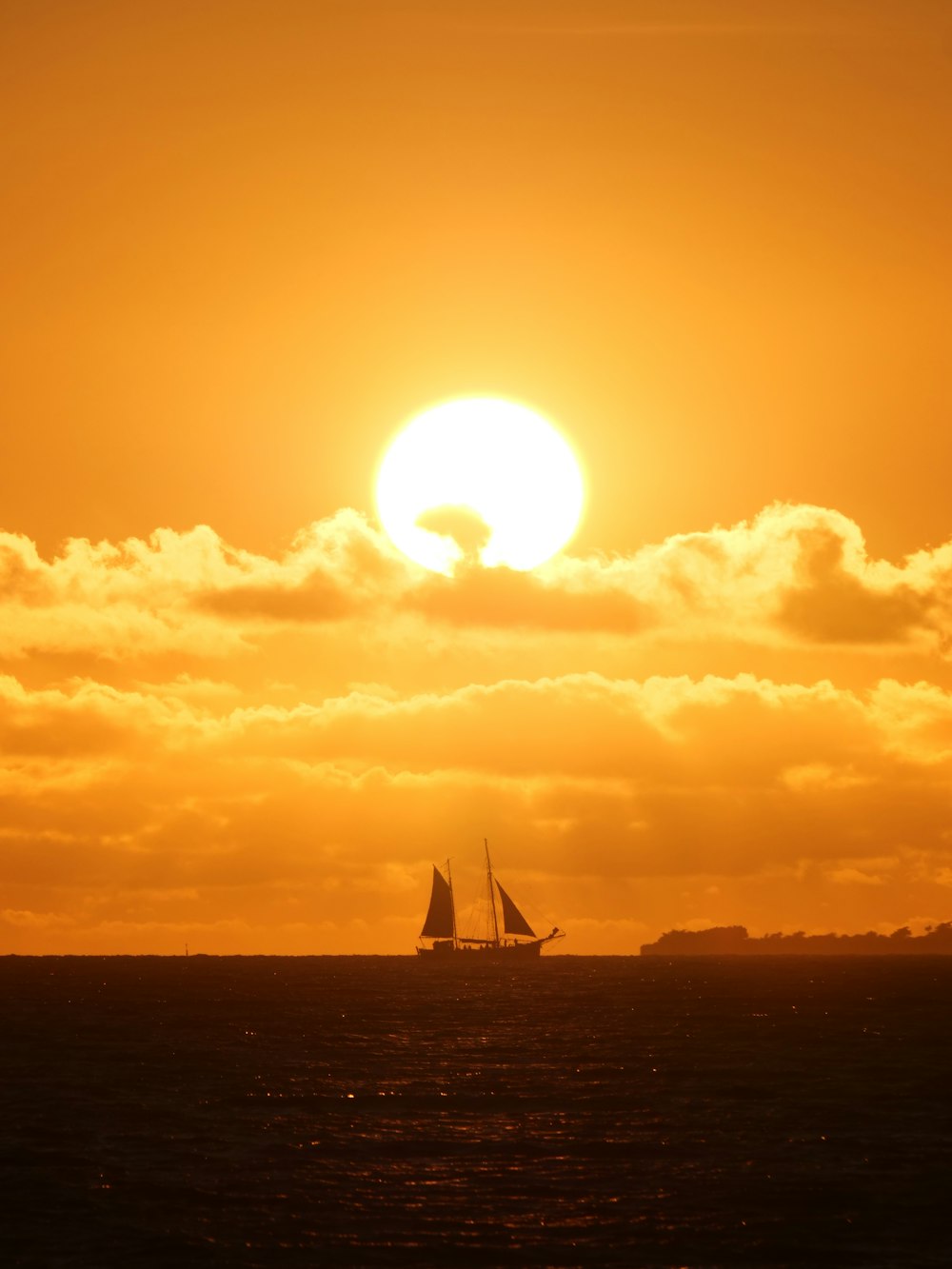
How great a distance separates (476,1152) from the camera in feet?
219

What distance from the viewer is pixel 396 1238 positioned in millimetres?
50062

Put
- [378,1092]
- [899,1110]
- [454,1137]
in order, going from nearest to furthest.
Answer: [454,1137] → [899,1110] → [378,1092]

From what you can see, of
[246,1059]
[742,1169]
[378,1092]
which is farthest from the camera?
[246,1059]

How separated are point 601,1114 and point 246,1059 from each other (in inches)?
1565

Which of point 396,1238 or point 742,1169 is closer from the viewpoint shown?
point 396,1238

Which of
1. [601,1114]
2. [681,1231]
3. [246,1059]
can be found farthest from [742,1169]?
[246,1059]

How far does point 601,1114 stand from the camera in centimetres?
7938

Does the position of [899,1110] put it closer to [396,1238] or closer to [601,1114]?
[601,1114]

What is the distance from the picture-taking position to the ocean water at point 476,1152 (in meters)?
49.7

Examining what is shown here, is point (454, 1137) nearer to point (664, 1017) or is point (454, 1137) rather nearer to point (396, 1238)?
point (396, 1238)

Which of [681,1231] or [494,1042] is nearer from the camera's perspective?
[681,1231]

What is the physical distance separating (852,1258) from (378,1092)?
149ft

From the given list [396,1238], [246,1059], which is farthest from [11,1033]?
[396,1238]

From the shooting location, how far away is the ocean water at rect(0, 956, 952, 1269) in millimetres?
49688
